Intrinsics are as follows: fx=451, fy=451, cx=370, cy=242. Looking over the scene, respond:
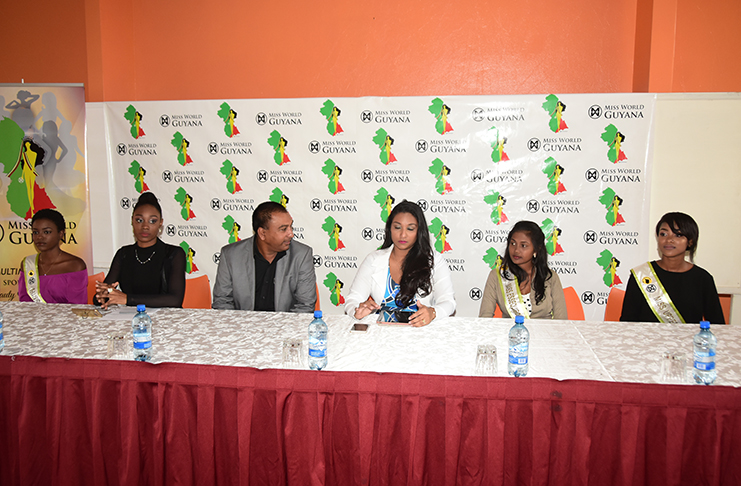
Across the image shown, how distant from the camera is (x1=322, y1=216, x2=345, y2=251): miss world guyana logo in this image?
3.79 meters

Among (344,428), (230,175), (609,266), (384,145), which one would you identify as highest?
(384,145)

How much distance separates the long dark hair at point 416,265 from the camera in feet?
8.75

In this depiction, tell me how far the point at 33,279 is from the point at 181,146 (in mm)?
1510

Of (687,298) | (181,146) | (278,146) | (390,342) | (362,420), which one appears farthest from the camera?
(181,146)

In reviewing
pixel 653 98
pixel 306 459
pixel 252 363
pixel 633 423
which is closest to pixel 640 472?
pixel 633 423

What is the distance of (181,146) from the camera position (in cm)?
387

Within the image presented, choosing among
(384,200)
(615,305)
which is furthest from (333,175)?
(615,305)

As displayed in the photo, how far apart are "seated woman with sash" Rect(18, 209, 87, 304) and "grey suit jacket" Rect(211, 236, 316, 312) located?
1132 mm

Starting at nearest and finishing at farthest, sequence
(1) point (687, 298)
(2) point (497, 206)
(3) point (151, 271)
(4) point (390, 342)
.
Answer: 1. (4) point (390, 342)
2. (1) point (687, 298)
3. (3) point (151, 271)
4. (2) point (497, 206)

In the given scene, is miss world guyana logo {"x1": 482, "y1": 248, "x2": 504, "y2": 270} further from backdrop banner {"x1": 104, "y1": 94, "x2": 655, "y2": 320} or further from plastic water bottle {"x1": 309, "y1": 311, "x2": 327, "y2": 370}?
plastic water bottle {"x1": 309, "y1": 311, "x2": 327, "y2": 370}

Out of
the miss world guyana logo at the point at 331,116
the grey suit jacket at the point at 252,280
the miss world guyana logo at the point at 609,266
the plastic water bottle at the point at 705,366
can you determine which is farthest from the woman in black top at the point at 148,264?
the miss world guyana logo at the point at 609,266

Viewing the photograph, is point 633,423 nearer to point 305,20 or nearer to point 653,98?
point 653,98

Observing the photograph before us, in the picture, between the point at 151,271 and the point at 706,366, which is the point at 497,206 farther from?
the point at 151,271

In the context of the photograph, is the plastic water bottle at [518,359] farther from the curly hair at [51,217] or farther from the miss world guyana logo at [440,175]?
the curly hair at [51,217]
